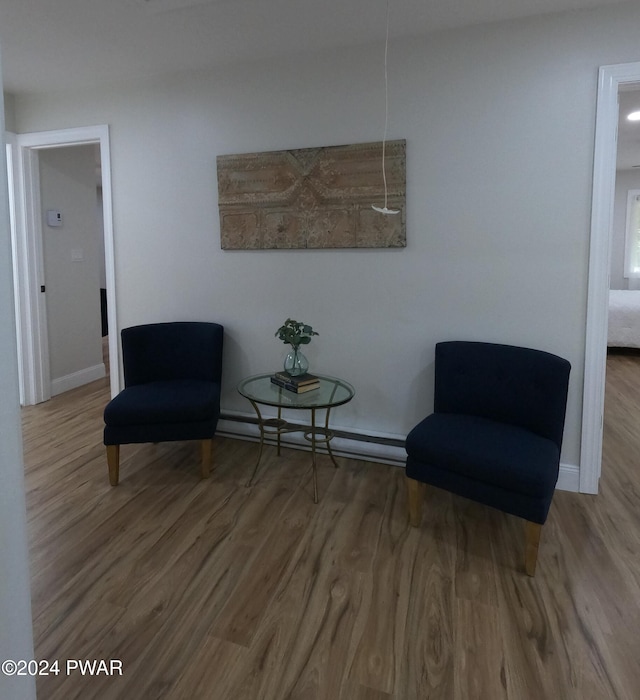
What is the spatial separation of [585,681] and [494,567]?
0.54m

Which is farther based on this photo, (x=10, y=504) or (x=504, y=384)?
(x=504, y=384)

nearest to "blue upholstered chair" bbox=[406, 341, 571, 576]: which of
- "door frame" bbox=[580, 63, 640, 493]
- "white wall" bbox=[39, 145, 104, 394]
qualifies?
"door frame" bbox=[580, 63, 640, 493]

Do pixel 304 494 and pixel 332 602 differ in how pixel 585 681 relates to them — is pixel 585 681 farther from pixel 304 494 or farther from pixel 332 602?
pixel 304 494

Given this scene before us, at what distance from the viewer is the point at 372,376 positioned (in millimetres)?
2941

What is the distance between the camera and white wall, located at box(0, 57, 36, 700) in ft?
2.87

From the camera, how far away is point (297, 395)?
2592 mm

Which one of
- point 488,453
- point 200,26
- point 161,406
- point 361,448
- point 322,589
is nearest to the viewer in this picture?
point 322,589

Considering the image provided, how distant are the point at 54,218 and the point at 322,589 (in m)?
3.77

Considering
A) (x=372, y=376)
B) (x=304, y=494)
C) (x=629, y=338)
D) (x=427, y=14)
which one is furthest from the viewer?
(x=629, y=338)

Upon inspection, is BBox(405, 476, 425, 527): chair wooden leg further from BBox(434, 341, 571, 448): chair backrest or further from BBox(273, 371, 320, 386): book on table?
BBox(273, 371, 320, 386): book on table

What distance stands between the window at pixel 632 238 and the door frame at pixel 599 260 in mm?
5956

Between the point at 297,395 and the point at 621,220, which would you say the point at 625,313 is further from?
the point at 297,395

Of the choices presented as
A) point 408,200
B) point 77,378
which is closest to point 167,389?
point 408,200

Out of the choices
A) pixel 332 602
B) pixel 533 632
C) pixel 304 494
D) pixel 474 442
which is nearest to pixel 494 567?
pixel 533 632
